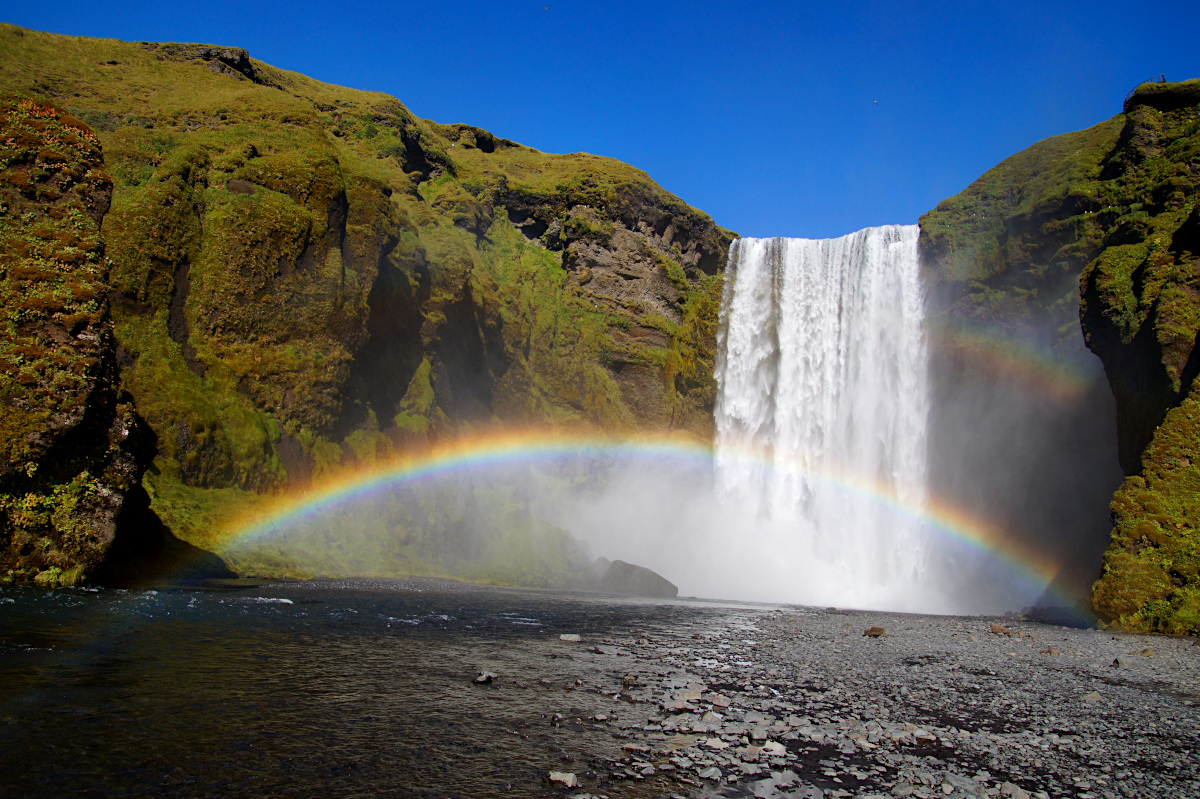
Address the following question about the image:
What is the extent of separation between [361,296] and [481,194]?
28052mm

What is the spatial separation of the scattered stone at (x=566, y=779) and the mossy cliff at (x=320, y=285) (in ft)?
50.0

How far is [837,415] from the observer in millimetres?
48750

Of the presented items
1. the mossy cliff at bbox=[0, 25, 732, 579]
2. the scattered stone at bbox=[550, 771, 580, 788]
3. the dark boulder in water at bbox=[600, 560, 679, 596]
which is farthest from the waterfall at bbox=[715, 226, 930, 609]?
the scattered stone at bbox=[550, 771, 580, 788]

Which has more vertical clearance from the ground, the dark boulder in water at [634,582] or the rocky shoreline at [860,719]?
the rocky shoreline at [860,719]

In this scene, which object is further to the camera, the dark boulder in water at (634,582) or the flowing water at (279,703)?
the dark boulder in water at (634,582)

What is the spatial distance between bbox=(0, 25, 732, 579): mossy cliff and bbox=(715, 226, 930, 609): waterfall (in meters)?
5.61

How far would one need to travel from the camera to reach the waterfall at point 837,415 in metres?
45.6

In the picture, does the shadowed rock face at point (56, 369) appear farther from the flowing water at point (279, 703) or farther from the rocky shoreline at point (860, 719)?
the rocky shoreline at point (860, 719)

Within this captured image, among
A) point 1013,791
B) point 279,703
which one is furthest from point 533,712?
point 1013,791

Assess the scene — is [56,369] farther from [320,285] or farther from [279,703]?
[320,285]

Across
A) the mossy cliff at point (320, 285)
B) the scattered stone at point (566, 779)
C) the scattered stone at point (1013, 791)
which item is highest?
the mossy cliff at point (320, 285)

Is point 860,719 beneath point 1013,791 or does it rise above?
beneath

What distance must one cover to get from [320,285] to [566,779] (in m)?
31.0

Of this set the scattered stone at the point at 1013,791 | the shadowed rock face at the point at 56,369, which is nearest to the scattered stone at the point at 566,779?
the scattered stone at the point at 1013,791
